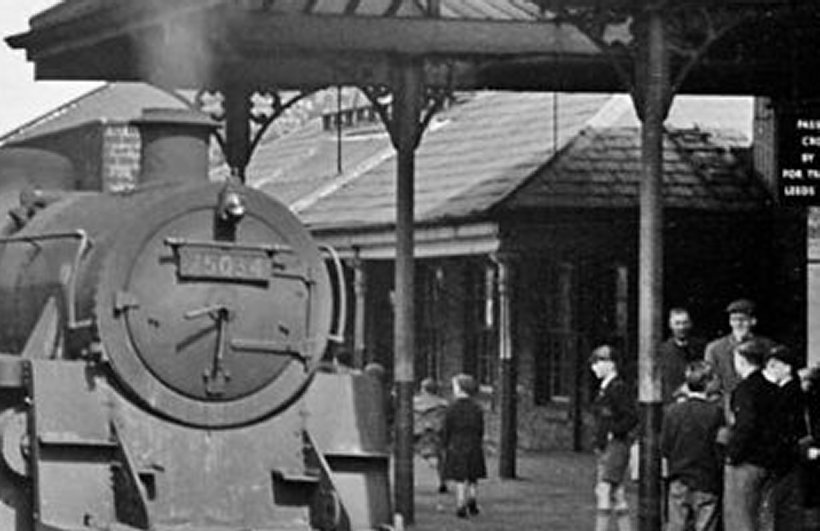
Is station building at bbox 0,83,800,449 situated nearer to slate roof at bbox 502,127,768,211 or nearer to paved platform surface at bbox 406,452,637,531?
slate roof at bbox 502,127,768,211

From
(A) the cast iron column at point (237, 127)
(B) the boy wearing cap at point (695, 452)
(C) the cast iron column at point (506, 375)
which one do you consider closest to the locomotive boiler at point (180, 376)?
(B) the boy wearing cap at point (695, 452)

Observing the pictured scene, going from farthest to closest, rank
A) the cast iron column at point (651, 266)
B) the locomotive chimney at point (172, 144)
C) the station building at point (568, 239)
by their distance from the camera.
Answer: the station building at point (568, 239), the cast iron column at point (651, 266), the locomotive chimney at point (172, 144)

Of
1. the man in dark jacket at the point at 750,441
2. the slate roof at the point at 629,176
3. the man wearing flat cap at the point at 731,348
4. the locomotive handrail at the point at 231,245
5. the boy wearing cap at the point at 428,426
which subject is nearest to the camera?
the locomotive handrail at the point at 231,245

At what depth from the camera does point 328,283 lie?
1135 centimetres

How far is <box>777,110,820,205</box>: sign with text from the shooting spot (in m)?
18.8

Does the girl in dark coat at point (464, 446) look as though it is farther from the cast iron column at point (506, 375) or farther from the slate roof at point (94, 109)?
the slate roof at point (94, 109)

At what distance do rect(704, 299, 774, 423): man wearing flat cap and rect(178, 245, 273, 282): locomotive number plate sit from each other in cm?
349

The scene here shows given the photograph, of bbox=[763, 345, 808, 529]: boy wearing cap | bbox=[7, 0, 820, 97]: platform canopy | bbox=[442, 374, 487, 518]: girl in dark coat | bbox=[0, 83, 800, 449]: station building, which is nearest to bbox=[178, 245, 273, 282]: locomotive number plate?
bbox=[763, 345, 808, 529]: boy wearing cap

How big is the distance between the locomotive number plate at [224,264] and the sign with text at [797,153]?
8631 mm

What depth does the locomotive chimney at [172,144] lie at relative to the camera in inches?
450

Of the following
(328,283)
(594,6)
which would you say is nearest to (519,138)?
(594,6)

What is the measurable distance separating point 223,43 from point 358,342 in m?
12.5

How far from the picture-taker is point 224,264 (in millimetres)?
11008

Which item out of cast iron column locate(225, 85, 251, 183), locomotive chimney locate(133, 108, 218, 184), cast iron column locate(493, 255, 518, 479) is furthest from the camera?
cast iron column locate(493, 255, 518, 479)
